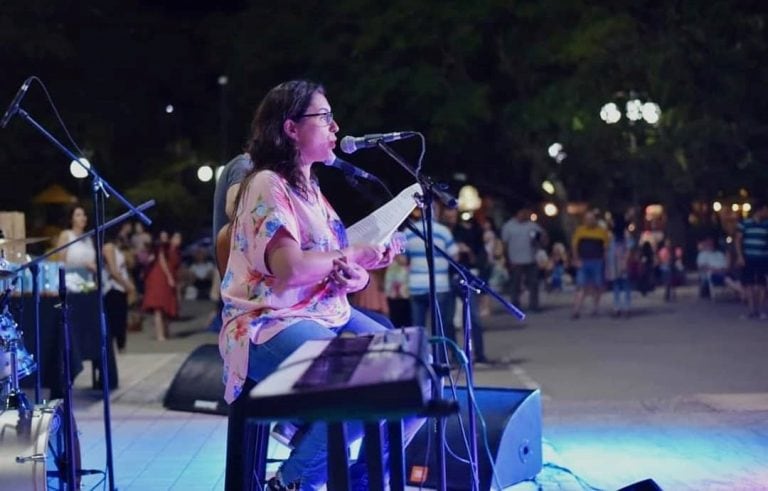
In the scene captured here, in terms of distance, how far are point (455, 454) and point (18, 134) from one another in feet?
62.2

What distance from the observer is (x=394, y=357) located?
364cm

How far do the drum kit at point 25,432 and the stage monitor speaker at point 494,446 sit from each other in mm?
1807

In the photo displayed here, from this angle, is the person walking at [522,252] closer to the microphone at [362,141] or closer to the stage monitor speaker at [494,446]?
the stage monitor speaker at [494,446]

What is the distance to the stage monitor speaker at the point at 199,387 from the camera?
9.38 metres

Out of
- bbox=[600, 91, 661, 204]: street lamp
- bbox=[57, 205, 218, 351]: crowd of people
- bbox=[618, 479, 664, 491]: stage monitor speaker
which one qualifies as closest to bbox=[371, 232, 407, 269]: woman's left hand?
bbox=[618, 479, 664, 491]: stage monitor speaker

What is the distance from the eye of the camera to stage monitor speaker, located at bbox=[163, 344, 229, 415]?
938cm

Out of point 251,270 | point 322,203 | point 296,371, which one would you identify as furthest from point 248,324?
point 296,371

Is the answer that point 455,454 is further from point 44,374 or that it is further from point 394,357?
point 44,374

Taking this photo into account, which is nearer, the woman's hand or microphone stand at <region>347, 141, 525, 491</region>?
the woman's hand

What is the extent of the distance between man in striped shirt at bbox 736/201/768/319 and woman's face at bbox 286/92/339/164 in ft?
42.6

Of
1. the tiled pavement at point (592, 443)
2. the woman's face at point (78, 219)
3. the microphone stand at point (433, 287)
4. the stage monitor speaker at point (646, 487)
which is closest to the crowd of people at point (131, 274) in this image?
the woman's face at point (78, 219)

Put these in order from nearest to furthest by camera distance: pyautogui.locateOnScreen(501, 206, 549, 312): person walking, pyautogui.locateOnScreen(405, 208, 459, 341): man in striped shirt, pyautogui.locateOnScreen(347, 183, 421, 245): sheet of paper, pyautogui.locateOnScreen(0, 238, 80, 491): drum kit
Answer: pyautogui.locateOnScreen(347, 183, 421, 245): sheet of paper, pyautogui.locateOnScreen(0, 238, 80, 491): drum kit, pyautogui.locateOnScreen(405, 208, 459, 341): man in striped shirt, pyautogui.locateOnScreen(501, 206, 549, 312): person walking

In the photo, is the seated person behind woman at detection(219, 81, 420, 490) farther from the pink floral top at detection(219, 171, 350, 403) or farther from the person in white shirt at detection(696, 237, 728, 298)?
the person in white shirt at detection(696, 237, 728, 298)

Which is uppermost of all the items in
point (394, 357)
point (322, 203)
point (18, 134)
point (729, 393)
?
point (18, 134)
